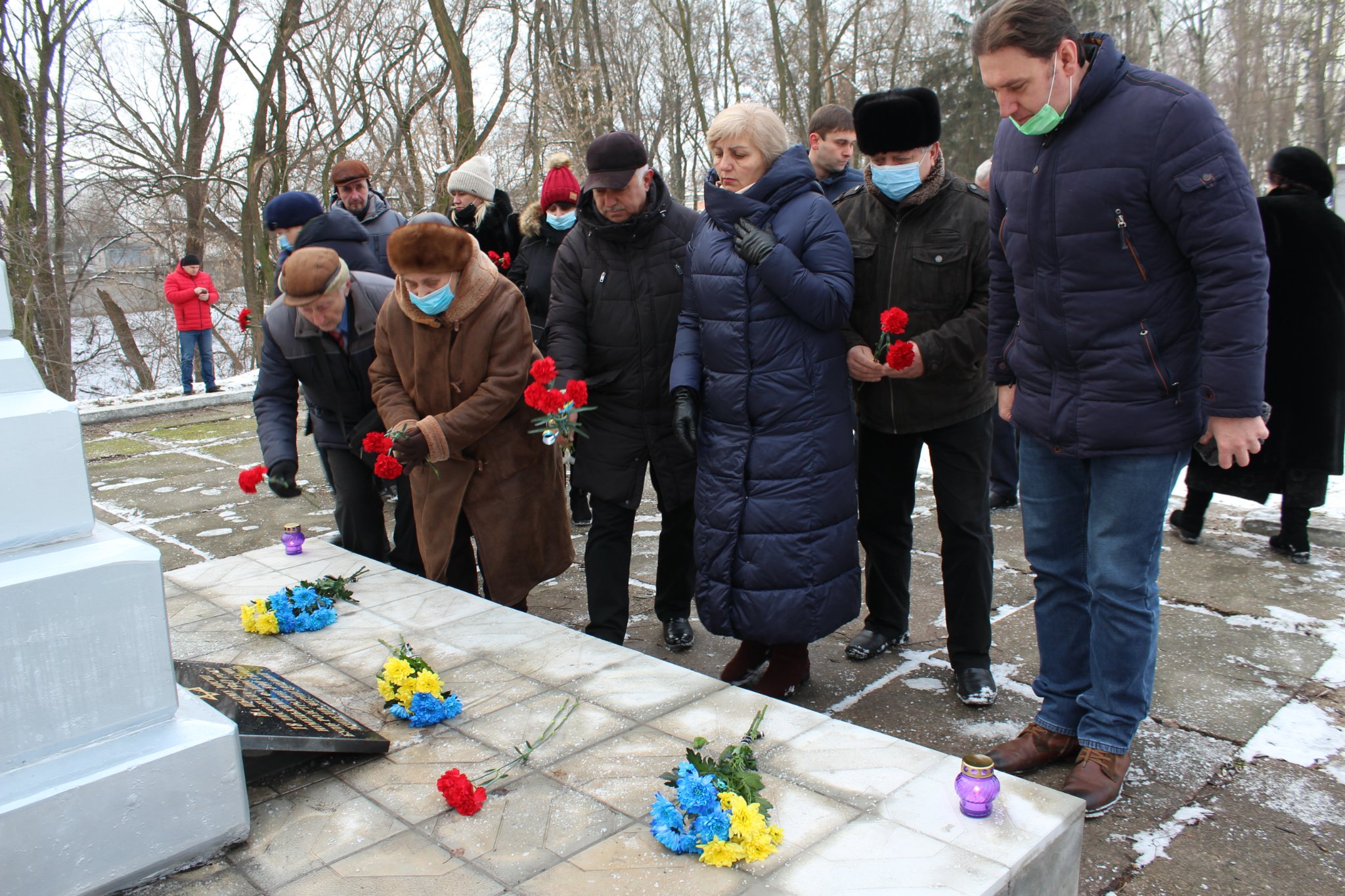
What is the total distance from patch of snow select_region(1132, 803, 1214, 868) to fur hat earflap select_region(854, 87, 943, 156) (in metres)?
2.19

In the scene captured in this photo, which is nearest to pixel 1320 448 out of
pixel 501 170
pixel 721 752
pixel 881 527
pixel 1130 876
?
pixel 881 527

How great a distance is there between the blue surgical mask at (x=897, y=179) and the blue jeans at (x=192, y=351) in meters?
11.0

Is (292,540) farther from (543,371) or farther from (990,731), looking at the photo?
(990,731)

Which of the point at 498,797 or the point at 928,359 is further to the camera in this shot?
the point at 928,359

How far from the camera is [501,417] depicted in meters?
4.06

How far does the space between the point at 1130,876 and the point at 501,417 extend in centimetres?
264

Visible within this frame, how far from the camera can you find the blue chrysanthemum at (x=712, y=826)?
220 centimetres

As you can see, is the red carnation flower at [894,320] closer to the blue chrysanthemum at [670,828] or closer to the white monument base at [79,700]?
the blue chrysanthemum at [670,828]

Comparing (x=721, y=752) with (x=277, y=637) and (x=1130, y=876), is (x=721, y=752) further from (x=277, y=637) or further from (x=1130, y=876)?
(x=277, y=637)

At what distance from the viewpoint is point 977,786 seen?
224cm

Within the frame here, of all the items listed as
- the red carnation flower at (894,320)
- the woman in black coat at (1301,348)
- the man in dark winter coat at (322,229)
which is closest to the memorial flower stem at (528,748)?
the red carnation flower at (894,320)

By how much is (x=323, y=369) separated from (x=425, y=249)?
0.84 meters

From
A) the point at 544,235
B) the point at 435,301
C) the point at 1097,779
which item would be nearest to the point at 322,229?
the point at 544,235

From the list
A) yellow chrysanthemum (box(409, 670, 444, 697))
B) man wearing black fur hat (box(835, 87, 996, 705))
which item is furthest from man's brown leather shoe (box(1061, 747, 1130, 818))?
yellow chrysanthemum (box(409, 670, 444, 697))
